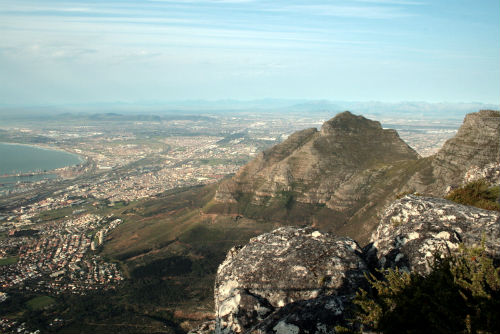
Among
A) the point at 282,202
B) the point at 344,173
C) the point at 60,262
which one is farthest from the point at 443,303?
the point at 344,173

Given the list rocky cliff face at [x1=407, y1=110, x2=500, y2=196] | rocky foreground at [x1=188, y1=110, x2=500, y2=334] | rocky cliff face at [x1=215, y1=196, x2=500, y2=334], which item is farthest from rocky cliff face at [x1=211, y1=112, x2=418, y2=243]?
rocky cliff face at [x1=215, y1=196, x2=500, y2=334]

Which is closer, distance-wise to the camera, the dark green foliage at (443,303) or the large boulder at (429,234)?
the dark green foliage at (443,303)

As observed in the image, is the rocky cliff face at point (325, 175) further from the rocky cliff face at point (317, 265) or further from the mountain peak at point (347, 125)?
the rocky cliff face at point (317, 265)

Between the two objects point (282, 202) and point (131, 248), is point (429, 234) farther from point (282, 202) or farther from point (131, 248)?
point (131, 248)

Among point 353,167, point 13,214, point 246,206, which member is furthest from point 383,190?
point 13,214

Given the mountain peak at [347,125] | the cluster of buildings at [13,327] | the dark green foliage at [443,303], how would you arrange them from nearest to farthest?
the dark green foliage at [443,303] → the cluster of buildings at [13,327] → the mountain peak at [347,125]

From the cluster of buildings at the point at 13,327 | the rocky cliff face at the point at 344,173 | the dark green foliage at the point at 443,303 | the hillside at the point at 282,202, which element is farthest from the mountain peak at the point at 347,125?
the dark green foliage at the point at 443,303
